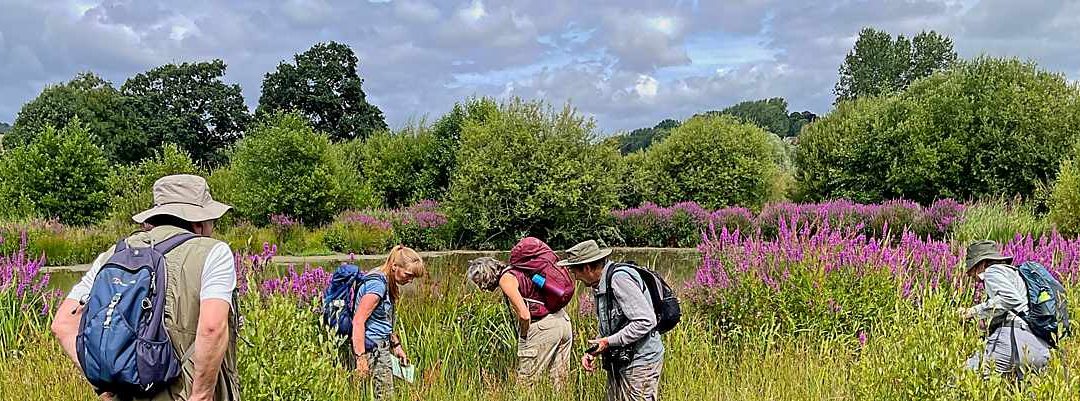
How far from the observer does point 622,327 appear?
177 inches

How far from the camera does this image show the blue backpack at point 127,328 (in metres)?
2.67

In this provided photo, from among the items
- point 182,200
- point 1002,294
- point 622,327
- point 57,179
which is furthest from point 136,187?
point 1002,294

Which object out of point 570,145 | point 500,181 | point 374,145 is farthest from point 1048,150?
point 374,145

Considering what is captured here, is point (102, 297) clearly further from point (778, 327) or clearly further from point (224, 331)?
point (778, 327)

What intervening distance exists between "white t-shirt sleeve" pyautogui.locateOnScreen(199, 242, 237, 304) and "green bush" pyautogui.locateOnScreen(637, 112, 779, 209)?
19.4 meters

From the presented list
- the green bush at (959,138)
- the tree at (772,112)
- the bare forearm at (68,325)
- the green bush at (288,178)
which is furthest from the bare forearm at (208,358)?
the tree at (772,112)

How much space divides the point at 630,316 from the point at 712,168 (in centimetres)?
1788

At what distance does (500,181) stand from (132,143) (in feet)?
80.8

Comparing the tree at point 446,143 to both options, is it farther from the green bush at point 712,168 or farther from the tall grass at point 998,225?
the tall grass at point 998,225

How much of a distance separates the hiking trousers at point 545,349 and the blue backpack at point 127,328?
2671 millimetres

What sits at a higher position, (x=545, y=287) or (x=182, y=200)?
(x=182, y=200)

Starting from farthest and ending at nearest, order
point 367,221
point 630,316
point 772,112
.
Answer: point 772,112
point 367,221
point 630,316

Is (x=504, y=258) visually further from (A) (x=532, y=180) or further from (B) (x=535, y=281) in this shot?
(B) (x=535, y=281)

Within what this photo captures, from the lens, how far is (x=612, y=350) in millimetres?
4543
